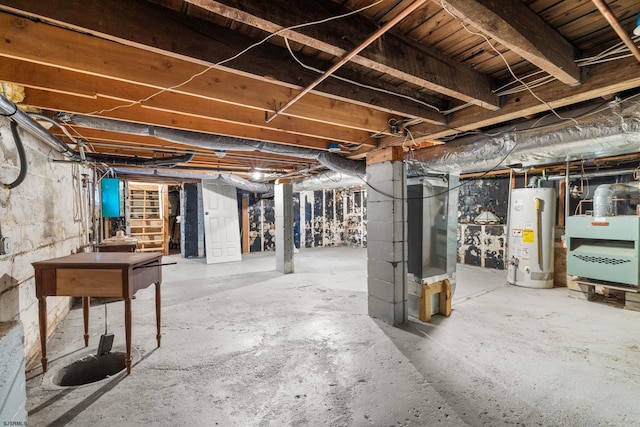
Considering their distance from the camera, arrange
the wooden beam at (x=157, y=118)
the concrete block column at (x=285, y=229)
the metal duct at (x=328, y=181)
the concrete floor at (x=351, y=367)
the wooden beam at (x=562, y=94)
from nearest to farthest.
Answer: the wooden beam at (x=562, y=94), the concrete floor at (x=351, y=367), the wooden beam at (x=157, y=118), the metal duct at (x=328, y=181), the concrete block column at (x=285, y=229)

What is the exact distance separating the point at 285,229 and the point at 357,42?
13.6 feet

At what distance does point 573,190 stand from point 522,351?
13.0 feet

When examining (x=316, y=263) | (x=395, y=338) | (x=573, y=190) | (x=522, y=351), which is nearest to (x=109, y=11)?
(x=395, y=338)

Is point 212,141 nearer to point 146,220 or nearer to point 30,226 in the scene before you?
point 30,226

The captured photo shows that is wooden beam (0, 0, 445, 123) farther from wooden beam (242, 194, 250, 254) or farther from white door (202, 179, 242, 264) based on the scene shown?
wooden beam (242, 194, 250, 254)

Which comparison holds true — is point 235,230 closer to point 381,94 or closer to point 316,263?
point 316,263

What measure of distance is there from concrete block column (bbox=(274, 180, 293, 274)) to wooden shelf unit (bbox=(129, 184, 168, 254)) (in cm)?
369

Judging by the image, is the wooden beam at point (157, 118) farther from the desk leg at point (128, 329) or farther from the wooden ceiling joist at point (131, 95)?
the desk leg at point (128, 329)

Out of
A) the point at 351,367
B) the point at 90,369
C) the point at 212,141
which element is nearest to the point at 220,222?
the point at 212,141

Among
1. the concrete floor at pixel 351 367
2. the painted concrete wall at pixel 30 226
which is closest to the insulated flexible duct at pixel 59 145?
the painted concrete wall at pixel 30 226

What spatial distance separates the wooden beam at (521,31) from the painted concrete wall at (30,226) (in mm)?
2726

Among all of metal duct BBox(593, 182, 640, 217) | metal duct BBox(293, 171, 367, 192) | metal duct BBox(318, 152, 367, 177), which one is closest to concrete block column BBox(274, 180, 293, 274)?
metal duct BBox(293, 171, 367, 192)

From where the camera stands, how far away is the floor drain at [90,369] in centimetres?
202

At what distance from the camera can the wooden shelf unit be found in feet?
23.5
